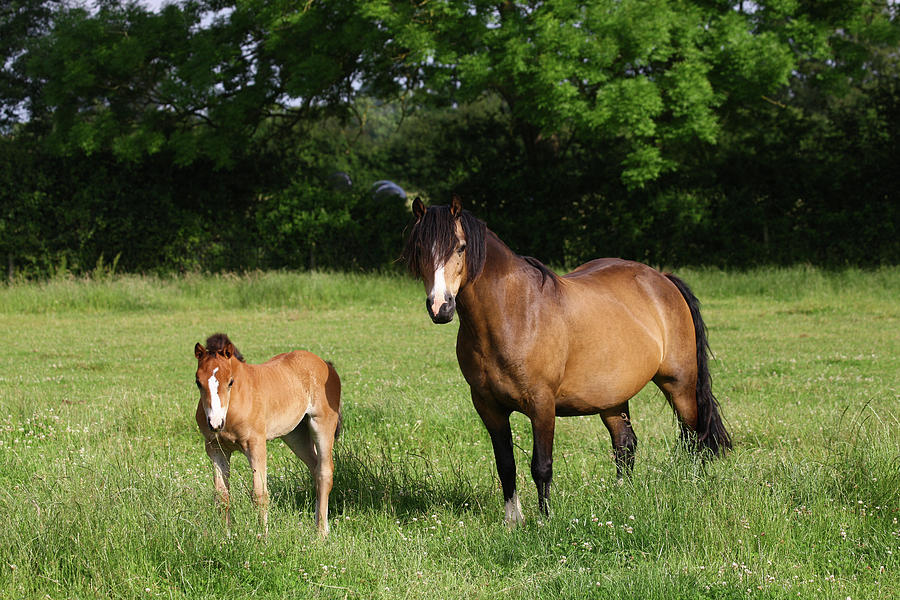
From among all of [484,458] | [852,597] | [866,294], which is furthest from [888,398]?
[866,294]

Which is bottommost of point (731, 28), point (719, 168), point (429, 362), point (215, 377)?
point (429, 362)

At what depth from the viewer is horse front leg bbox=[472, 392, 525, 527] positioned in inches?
201

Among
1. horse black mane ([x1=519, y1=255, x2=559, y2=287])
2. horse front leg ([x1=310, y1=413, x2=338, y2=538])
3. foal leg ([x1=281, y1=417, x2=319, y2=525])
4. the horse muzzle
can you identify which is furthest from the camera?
foal leg ([x1=281, y1=417, x2=319, y2=525])

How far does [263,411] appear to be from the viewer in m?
4.76

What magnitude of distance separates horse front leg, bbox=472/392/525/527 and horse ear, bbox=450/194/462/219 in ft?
3.83

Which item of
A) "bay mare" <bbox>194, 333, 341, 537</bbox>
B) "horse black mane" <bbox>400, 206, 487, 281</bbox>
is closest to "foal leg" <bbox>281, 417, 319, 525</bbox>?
"bay mare" <bbox>194, 333, 341, 537</bbox>

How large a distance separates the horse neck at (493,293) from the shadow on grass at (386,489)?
126 centimetres

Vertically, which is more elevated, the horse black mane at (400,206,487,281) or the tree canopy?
the tree canopy

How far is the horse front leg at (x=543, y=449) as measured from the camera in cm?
500

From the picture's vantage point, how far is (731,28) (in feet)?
64.8

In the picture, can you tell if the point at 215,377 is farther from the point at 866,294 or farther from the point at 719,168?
the point at 719,168

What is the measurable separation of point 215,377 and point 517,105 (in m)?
16.8

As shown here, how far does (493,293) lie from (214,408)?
1715mm

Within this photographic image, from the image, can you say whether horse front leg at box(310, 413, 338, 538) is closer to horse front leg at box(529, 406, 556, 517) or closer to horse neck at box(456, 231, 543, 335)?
horse neck at box(456, 231, 543, 335)
